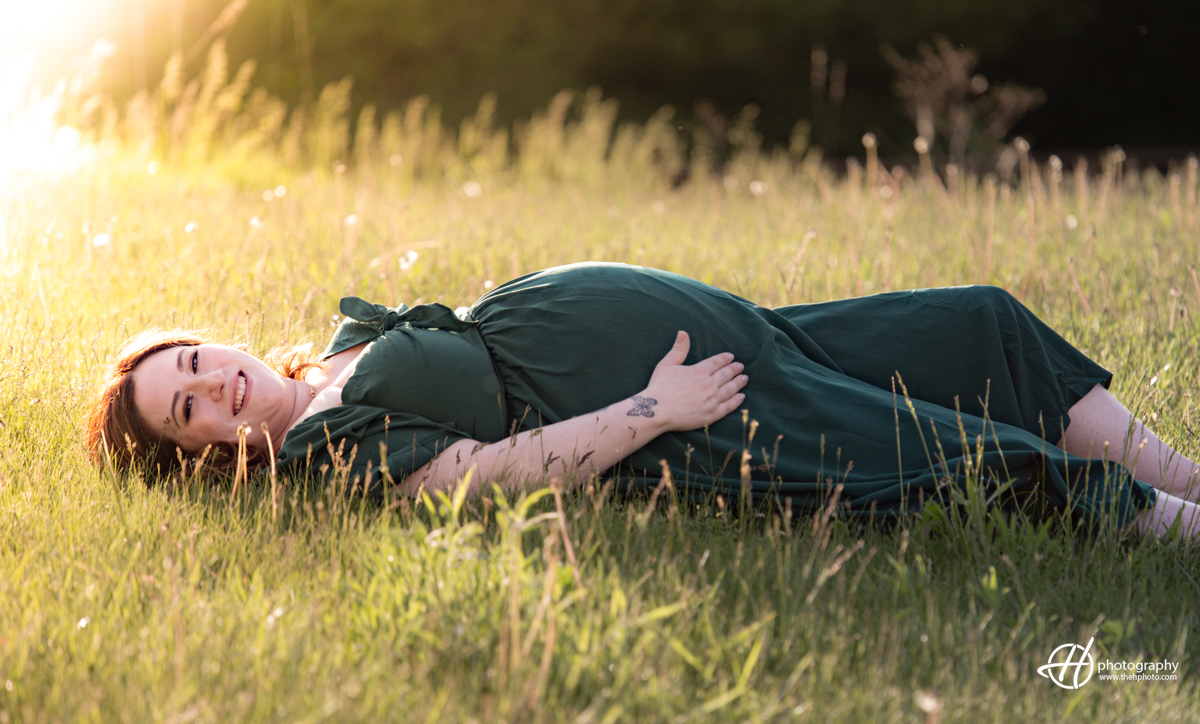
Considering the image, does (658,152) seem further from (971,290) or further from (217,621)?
(217,621)

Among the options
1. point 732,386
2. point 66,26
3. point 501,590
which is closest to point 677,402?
point 732,386

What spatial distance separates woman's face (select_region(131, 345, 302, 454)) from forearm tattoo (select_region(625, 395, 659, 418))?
0.97 m

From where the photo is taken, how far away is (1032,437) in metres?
2.15

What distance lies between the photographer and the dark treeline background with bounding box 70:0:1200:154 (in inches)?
598

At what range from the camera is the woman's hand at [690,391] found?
86.0 inches

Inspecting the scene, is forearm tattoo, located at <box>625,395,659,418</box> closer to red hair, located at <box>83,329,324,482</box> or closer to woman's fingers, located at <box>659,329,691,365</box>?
woman's fingers, located at <box>659,329,691,365</box>

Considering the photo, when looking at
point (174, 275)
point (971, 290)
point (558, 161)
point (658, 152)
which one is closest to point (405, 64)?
point (658, 152)

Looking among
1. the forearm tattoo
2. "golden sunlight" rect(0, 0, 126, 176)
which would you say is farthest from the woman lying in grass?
"golden sunlight" rect(0, 0, 126, 176)

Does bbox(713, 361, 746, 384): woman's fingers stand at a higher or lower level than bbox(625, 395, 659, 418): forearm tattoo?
higher

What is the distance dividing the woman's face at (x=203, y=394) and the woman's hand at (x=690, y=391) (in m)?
1.00

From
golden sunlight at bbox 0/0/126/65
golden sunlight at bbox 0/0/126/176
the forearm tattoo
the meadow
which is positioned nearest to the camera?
the meadow

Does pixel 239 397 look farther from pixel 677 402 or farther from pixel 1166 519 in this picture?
pixel 1166 519

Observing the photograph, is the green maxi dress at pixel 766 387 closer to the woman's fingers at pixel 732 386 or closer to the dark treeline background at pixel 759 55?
the woman's fingers at pixel 732 386

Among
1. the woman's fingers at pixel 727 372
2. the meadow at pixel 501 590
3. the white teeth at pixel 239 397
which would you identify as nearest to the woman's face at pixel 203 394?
the white teeth at pixel 239 397
